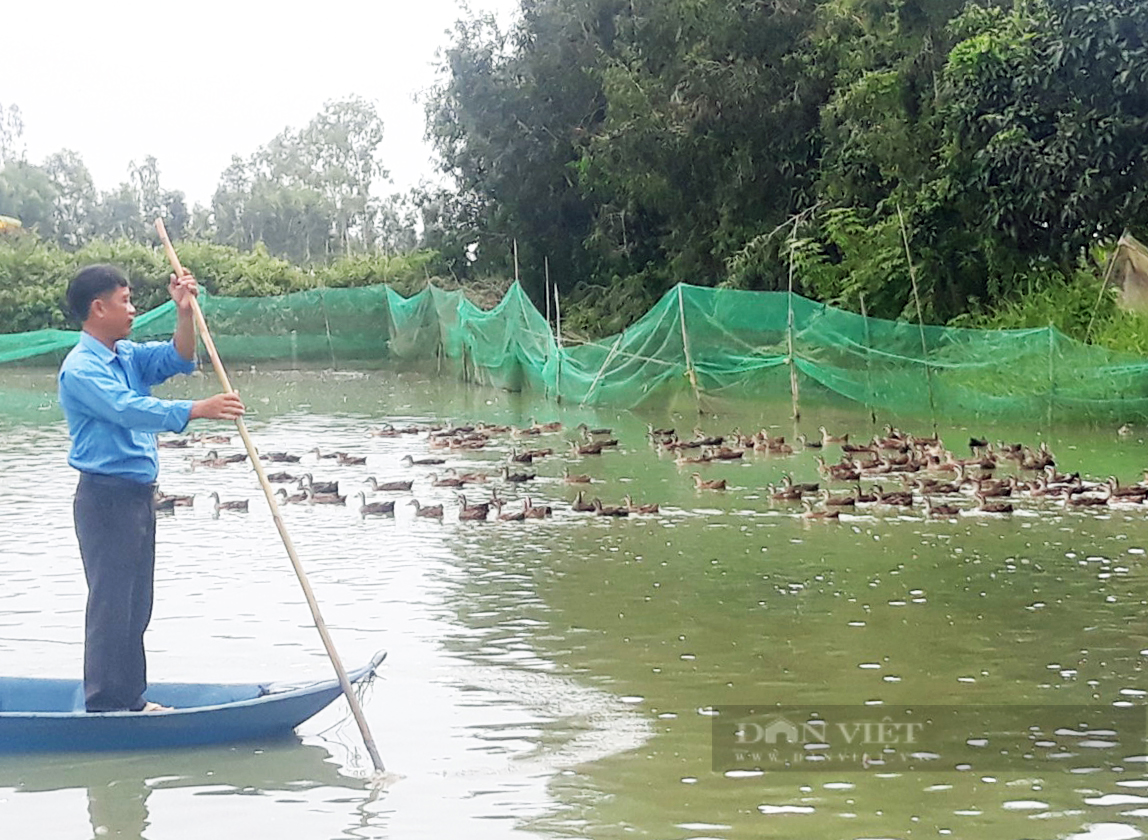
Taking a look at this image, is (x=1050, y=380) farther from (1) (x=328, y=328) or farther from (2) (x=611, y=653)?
(1) (x=328, y=328)

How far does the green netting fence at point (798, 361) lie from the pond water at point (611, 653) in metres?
2.54

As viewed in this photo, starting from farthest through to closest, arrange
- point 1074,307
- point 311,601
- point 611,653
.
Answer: point 1074,307 → point 611,653 → point 311,601

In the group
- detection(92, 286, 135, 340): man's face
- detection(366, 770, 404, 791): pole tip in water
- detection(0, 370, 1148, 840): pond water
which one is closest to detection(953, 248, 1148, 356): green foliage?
detection(0, 370, 1148, 840): pond water

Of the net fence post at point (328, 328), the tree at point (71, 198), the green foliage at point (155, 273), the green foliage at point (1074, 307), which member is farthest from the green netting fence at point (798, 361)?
the tree at point (71, 198)

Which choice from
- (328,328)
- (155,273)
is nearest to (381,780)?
(328,328)

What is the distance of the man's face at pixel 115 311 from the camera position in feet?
21.5

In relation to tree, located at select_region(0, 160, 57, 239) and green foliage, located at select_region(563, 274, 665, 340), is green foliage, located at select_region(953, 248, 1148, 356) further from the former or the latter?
tree, located at select_region(0, 160, 57, 239)

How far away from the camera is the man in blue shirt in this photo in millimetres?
6301

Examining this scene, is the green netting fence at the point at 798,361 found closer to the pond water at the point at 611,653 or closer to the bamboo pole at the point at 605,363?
the bamboo pole at the point at 605,363

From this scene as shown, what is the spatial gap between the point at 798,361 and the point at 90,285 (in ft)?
49.5

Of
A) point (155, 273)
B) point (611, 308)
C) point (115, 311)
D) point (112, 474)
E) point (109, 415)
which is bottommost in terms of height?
point (112, 474)

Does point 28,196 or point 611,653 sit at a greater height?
point 28,196

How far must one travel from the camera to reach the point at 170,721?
21.4 feet

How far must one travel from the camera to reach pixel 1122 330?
65.0ft
